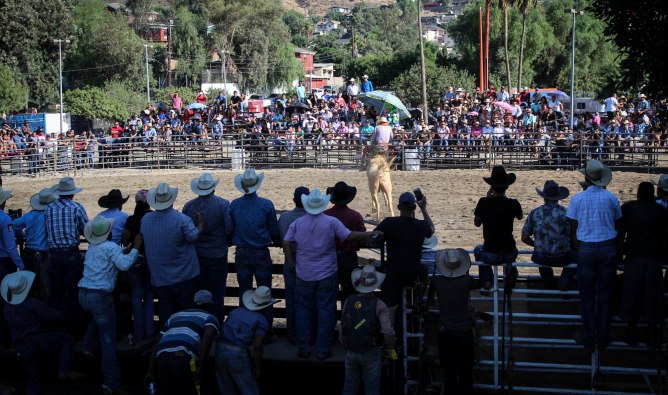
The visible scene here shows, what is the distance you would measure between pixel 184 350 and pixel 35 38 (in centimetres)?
4938

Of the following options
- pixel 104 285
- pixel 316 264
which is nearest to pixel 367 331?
pixel 316 264

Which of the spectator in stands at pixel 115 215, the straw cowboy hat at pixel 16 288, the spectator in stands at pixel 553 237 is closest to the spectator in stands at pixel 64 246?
the spectator in stands at pixel 115 215

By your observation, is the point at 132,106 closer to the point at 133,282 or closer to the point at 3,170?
the point at 3,170

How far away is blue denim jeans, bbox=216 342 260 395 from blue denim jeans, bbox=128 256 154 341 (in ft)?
4.82

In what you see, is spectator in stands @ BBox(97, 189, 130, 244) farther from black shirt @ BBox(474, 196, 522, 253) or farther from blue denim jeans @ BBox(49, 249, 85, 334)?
black shirt @ BBox(474, 196, 522, 253)

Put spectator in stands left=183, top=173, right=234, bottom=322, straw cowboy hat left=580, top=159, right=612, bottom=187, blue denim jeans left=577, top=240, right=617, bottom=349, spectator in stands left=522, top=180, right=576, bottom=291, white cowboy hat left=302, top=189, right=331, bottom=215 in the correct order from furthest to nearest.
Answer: spectator in stands left=183, top=173, right=234, bottom=322 < spectator in stands left=522, top=180, right=576, bottom=291 < white cowboy hat left=302, top=189, right=331, bottom=215 < straw cowboy hat left=580, top=159, right=612, bottom=187 < blue denim jeans left=577, top=240, right=617, bottom=349

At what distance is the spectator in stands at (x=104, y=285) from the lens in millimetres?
8078

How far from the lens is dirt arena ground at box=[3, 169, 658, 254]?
17969 millimetres

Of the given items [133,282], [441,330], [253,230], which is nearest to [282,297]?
[253,230]

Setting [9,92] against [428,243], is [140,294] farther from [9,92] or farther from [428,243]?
[9,92]

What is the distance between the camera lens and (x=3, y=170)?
25641mm

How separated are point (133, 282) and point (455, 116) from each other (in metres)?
21.5

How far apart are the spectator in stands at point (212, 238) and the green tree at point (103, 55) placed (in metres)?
57.6

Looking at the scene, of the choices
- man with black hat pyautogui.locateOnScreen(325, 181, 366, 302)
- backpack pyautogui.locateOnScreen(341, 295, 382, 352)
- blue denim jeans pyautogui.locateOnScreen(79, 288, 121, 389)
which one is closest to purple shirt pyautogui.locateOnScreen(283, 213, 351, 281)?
man with black hat pyautogui.locateOnScreen(325, 181, 366, 302)
